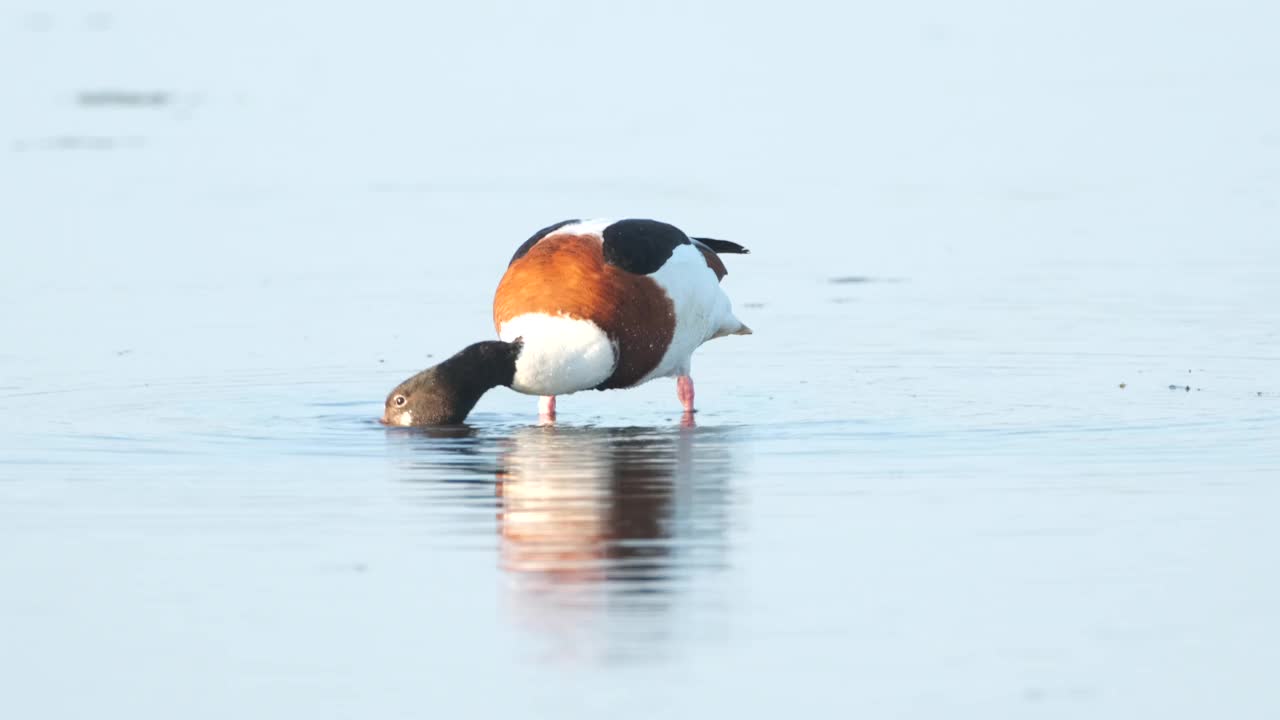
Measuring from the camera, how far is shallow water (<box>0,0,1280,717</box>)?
286 inches

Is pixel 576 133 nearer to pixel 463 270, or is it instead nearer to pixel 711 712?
pixel 463 270

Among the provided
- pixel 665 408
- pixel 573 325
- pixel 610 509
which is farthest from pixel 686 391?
pixel 610 509

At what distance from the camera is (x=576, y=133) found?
2441cm

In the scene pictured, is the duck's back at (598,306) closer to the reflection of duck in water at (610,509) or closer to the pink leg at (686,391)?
the pink leg at (686,391)

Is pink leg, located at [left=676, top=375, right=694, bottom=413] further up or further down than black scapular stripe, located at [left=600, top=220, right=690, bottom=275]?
further down

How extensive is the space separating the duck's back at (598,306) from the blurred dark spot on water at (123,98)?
16.0 metres

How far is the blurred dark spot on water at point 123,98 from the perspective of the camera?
27.4 m

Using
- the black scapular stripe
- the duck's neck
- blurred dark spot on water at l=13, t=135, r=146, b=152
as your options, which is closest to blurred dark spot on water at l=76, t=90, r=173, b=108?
blurred dark spot on water at l=13, t=135, r=146, b=152

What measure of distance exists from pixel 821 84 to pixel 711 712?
2148 centimetres

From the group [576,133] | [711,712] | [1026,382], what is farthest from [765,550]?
[576,133]

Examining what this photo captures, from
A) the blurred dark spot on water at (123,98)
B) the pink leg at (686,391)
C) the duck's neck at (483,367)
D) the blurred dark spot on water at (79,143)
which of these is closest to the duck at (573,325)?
the duck's neck at (483,367)

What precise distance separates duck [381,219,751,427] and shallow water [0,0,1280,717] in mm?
251

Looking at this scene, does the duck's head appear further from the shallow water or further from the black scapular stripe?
the black scapular stripe

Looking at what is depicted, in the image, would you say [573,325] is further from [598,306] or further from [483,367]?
[483,367]
